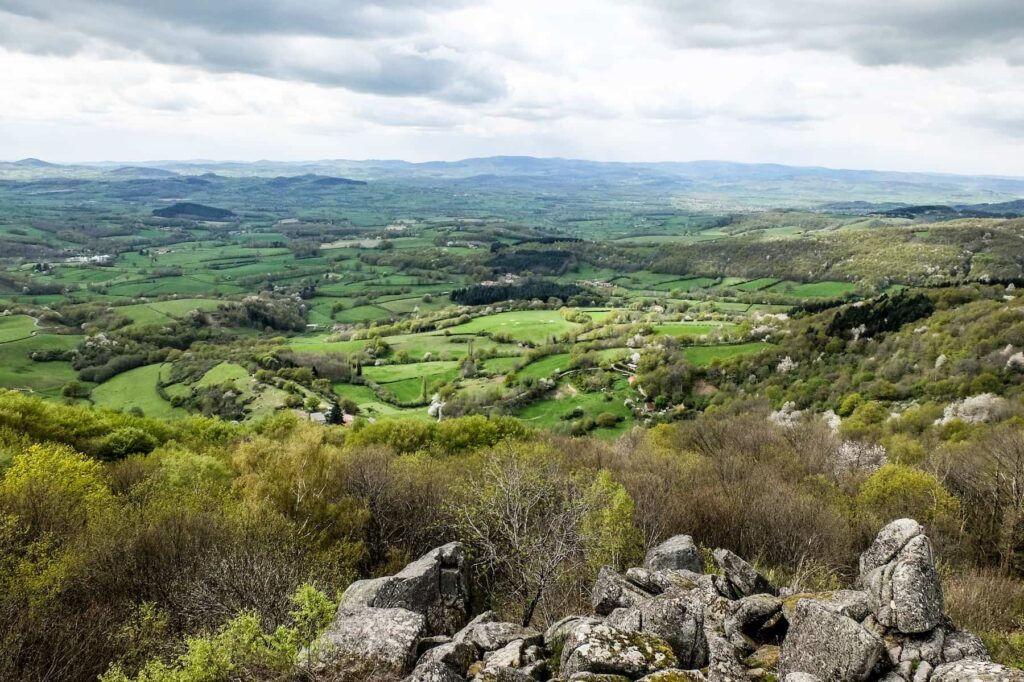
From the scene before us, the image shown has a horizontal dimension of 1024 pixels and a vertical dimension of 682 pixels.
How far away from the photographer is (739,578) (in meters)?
21.3

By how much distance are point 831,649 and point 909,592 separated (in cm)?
284

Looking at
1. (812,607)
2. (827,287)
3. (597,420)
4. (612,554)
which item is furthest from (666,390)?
(827,287)

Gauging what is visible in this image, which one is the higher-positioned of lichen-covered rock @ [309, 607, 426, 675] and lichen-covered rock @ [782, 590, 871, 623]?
lichen-covered rock @ [782, 590, 871, 623]

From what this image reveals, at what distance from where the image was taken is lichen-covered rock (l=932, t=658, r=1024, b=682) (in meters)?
11.7

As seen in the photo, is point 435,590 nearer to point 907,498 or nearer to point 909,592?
point 909,592

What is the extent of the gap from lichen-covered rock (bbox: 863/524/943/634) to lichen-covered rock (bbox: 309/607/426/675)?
42.3 ft

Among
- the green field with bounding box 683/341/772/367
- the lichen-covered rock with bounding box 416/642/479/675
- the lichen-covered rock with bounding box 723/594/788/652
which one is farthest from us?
the green field with bounding box 683/341/772/367

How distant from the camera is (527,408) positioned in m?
99.9

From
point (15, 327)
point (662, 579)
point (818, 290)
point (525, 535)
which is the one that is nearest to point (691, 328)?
point (818, 290)

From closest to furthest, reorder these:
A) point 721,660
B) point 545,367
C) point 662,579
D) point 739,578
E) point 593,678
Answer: point 593,678 → point 721,660 → point 662,579 → point 739,578 → point 545,367

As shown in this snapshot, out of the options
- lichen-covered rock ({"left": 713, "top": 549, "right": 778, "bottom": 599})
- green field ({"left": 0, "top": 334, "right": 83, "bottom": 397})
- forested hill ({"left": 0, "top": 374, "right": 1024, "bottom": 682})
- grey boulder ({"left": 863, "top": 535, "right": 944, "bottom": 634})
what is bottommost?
green field ({"left": 0, "top": 334, "right": 83, "bottom": 397})

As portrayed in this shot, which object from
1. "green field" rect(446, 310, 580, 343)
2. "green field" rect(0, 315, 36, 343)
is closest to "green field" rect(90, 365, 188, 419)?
"green field" rect(0, 315, 36, 343)

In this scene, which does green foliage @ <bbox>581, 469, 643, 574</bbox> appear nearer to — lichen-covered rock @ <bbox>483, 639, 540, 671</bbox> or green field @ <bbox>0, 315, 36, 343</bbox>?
lichen-covered rock @ <bbox>483, 639, 540, 671</bbox>

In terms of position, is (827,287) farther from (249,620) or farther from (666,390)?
(249,620)
